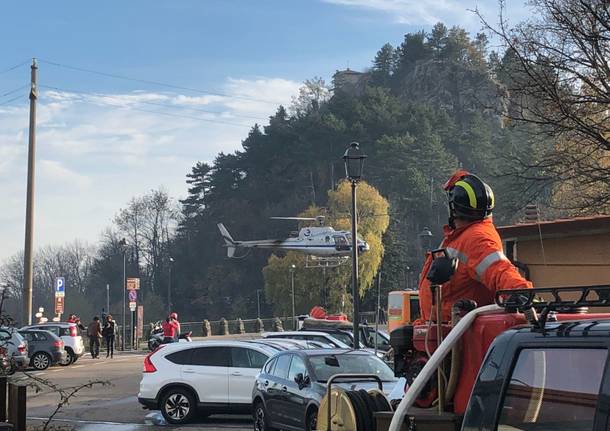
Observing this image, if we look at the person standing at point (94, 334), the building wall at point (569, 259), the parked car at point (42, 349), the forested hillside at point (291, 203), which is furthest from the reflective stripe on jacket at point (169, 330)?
the forested hillside at point (291, 203)

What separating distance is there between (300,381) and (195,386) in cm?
391

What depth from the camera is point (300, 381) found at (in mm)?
12031

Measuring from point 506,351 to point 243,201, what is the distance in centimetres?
10590

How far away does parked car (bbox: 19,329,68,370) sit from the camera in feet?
91.9

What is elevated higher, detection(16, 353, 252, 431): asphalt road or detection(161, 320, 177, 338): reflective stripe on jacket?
Answer: detection(161, 320, 177, 338): reflective stripe on jacket

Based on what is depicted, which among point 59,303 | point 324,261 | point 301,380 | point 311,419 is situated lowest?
point 311,419

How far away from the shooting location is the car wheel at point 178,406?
50.1ft

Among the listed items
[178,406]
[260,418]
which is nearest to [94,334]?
[178,406]

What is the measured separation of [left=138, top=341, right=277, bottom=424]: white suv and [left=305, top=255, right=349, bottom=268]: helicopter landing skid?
175 ft

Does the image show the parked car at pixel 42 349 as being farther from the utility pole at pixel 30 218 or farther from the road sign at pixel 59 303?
the road sign at pixel 59 303

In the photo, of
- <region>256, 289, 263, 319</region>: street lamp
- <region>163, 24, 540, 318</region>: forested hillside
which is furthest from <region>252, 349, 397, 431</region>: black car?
<region>256, 289, 263, 319</region>: street lamp

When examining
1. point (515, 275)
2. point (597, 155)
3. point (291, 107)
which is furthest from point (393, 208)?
point (515, 275)

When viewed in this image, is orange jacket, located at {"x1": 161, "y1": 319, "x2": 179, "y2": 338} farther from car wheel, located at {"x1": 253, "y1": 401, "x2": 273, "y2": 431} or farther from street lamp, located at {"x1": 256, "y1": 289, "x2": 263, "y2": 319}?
street lamp, located at {"x1": 256, "y1": 289, "x2": 263, "y2": 319}

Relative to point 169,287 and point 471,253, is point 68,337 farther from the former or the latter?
point 169,287
